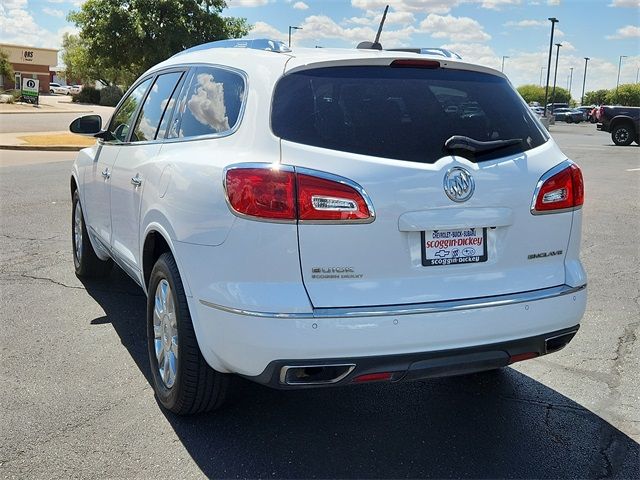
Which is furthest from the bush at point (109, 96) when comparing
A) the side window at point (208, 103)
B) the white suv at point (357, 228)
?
the white suv at point (357, 228)

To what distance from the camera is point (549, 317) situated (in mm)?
3316

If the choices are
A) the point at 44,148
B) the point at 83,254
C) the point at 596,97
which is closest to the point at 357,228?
the point at 83,254

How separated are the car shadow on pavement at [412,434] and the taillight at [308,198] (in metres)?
1.14

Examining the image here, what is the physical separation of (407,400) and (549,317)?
3.29 ft

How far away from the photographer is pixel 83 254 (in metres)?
6.05

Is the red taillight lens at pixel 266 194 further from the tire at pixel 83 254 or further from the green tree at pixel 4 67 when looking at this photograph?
the green tree at pixel 4 67

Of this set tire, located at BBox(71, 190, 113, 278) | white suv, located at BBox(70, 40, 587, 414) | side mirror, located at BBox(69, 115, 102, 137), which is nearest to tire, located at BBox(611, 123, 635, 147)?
tire, located at BBox(71, 190, 113, 278)

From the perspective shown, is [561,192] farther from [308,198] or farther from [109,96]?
[109,96]

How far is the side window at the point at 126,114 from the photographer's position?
15.9 ft

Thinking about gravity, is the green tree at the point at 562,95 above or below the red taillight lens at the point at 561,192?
above

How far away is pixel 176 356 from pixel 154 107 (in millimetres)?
1725

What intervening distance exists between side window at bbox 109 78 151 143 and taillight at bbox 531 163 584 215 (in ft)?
8.92

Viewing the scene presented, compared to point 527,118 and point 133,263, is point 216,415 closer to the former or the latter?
point 133,263

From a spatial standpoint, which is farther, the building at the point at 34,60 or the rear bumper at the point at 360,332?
the building at the point at 34,60
